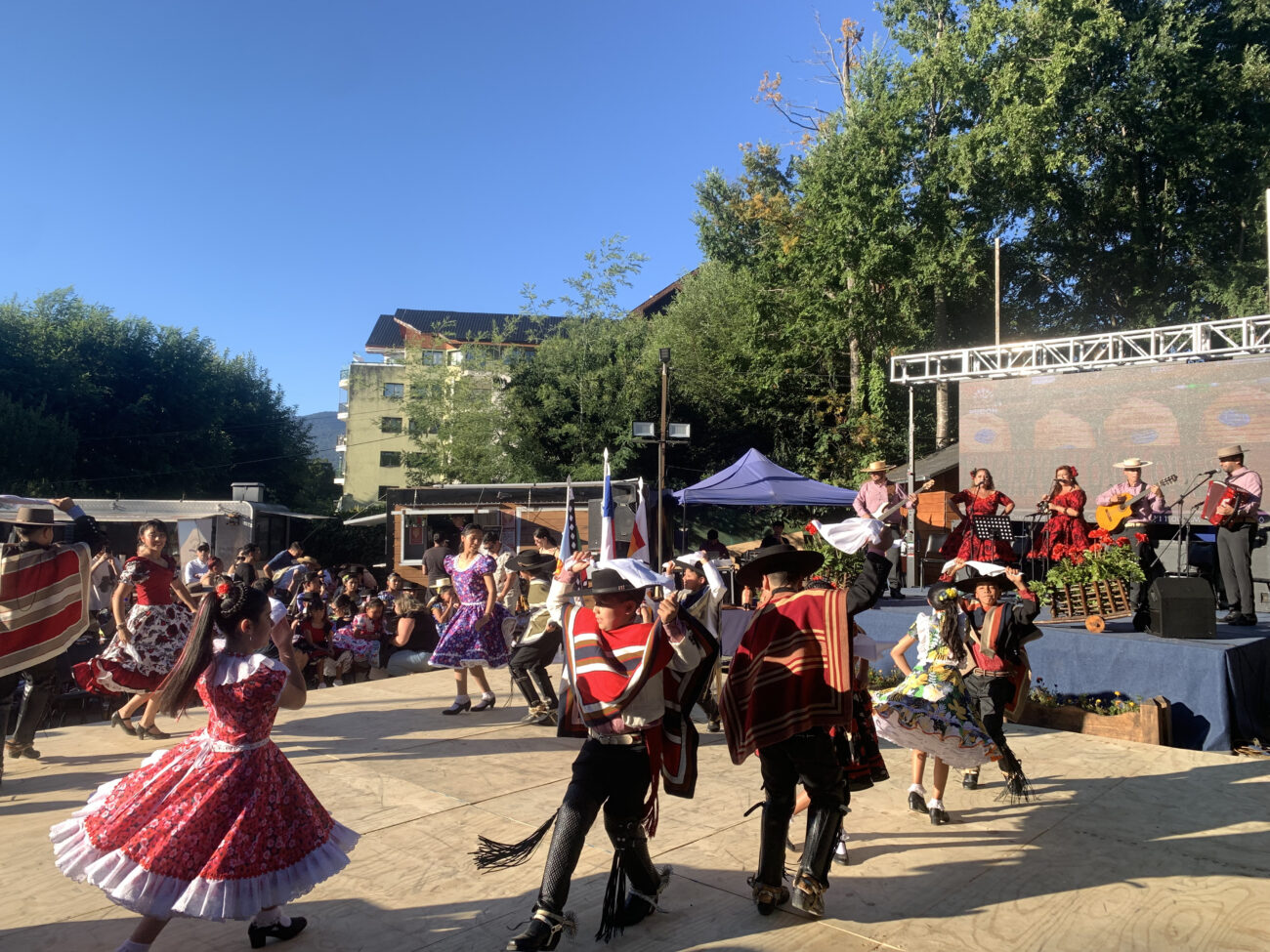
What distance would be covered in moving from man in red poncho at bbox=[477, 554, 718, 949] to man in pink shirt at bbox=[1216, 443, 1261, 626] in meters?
6.99

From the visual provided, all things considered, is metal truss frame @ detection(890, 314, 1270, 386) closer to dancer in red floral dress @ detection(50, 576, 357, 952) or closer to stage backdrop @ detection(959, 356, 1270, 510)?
stage backdrop @ detection(959, 356, 1270, 510)

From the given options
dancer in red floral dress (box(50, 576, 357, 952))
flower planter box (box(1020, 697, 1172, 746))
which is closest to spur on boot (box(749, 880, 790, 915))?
dancer in red floral dress (box(50, 576, 357, 952))

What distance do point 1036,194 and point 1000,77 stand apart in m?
3.34

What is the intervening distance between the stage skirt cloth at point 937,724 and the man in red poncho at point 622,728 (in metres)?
1.87

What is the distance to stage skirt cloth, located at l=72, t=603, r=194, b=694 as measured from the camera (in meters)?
7.06

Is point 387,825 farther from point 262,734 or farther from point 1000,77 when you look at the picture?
point 1000,77

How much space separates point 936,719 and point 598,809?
2438 millimetres

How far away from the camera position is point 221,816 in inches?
140

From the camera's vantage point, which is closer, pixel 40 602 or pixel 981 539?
pixel 40 602

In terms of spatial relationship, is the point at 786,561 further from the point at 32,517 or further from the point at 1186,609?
the point at 1186,609

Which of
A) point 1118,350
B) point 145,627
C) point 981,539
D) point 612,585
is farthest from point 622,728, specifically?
point 1118,350

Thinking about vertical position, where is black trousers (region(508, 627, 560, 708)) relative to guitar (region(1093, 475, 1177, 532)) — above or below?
below

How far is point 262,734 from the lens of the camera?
12.3 ft

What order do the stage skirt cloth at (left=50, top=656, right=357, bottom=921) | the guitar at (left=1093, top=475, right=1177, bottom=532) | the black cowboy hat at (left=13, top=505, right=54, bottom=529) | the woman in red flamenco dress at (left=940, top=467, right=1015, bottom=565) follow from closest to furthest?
the stage skirt cloth at (left=50, top=656, right=357, bottom=921) < the black cowboy hat at (left=13, top=505, right=54, bottom=529) < the woman in red flamenco dress at (left=940, top=467, right=1015, bottom=565) < the guitar at (left=1093, top=475, right=1177, bottom=532)
